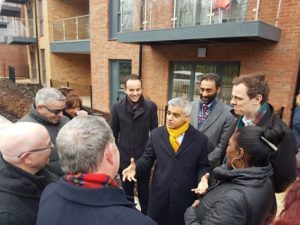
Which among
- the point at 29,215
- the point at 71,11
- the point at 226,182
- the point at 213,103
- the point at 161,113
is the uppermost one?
the point at 71,11

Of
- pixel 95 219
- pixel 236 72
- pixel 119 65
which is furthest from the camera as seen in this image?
pixel 119 65

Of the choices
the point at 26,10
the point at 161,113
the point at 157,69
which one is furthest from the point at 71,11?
the point at 161,113

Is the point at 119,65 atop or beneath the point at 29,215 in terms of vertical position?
atop

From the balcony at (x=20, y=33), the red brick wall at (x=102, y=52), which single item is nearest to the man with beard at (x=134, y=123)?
the red brick wall at (x=102, y=52)

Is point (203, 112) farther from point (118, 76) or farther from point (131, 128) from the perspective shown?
point (118, 76)

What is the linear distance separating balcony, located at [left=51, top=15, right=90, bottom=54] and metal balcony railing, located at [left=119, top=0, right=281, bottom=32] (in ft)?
13.7

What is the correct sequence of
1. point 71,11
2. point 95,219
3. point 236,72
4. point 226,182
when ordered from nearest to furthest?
1. point 95,219
2. point 226,182
3. point 236,72
4. point 71,11

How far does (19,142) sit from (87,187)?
0.70m

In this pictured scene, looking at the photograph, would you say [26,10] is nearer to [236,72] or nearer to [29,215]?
[236,72]

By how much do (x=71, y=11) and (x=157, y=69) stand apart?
9.80 meters

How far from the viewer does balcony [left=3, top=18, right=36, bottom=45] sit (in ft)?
56.5

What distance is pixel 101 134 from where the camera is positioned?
1193mm

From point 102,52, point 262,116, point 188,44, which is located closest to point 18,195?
point 262,116

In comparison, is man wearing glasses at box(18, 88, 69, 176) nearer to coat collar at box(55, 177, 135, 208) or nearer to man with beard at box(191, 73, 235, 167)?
coat collar at box(55, 177, 135, 208)
